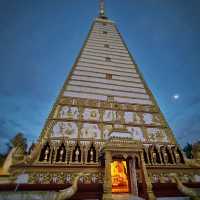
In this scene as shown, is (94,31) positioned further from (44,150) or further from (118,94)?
(44,150)

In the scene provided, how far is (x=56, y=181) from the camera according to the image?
489cm

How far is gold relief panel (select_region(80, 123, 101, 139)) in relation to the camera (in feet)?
20.6

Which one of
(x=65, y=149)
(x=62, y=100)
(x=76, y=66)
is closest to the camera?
(x=65, y=149)

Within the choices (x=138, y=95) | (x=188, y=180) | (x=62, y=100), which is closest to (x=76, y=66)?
(x=62, y=100)

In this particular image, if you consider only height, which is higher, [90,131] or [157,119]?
[157,119]

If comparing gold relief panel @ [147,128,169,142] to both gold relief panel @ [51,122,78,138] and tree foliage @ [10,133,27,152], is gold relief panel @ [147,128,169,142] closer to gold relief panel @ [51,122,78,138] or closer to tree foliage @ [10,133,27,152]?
gold relief panel @ [51,122,78,138]

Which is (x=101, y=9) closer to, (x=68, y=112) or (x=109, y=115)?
(x=109, y=115)

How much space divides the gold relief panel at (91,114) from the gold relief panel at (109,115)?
37 centimetres

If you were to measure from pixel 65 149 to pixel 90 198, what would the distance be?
2.08 meters

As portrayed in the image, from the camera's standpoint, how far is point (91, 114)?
7113 millimetres

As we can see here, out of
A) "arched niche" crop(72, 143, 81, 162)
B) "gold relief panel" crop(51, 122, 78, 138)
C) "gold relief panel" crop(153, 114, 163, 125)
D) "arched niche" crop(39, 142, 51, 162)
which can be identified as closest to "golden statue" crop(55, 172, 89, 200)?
"arched niche" crop(72, 143, 81, 162)

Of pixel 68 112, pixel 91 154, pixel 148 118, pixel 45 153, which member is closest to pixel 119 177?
pixel 91 154

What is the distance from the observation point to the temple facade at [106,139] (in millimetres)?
4977

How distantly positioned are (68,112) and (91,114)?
1160 millimetres
